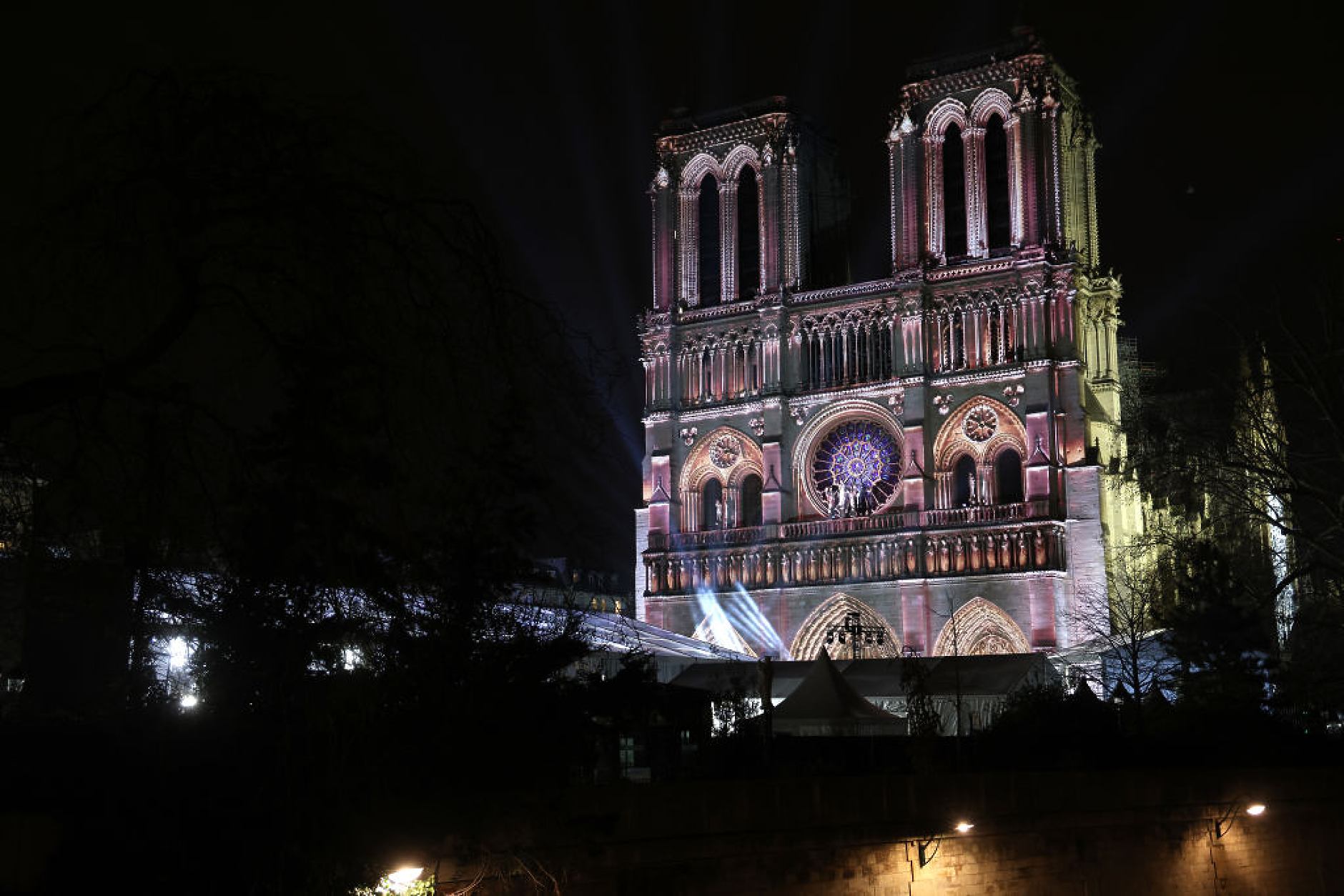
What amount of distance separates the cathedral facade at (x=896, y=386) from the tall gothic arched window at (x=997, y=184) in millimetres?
82

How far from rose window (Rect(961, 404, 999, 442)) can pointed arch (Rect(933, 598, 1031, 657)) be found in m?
5.79

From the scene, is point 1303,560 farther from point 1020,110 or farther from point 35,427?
point 1020,110

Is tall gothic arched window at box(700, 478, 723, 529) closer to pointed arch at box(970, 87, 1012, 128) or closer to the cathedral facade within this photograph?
the cathedral facade

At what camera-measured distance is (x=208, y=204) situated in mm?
8500

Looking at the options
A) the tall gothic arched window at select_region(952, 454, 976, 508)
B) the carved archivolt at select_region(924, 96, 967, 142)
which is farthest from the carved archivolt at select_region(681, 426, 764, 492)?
the carved archivolt at select_region(924, 96, 967, 142)

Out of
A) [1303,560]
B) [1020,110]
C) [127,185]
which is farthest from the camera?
[1020,110]

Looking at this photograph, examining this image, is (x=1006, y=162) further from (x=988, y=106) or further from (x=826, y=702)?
(x=826, y=702)

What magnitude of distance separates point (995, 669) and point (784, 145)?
24.3 meters

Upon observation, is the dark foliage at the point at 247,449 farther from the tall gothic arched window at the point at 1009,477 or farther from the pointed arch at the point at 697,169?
the pointed arch at the point at 697,169

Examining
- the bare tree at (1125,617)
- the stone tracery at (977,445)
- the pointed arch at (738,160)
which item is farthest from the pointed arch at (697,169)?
the bare tree at (1125,617)

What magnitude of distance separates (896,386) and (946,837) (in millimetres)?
42328

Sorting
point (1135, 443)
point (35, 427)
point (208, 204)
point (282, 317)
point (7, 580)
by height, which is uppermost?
point (1135, 443)

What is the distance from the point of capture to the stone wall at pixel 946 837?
14.1 metres

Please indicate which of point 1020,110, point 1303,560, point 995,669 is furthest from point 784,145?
point 1303,560
